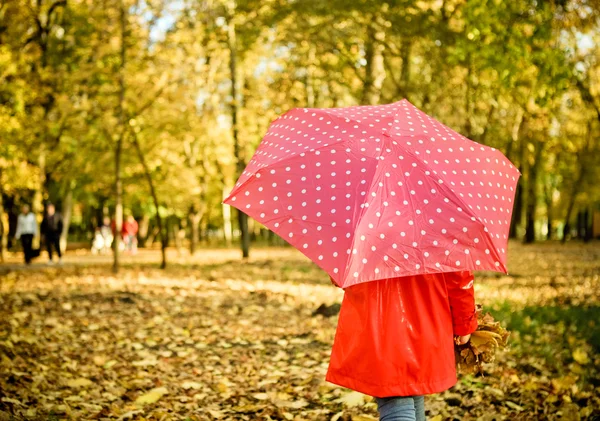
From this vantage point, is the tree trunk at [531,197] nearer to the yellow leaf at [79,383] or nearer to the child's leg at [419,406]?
the yellow leaf at [79,383]

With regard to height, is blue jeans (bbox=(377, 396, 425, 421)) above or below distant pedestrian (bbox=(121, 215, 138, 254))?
below

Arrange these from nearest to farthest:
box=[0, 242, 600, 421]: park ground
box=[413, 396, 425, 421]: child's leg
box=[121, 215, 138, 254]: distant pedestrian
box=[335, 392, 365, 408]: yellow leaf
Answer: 1. box=[413, 396, 425, 421]: child's leg
2. box=[0, 242, 600, 421]: park ground
3. box=[335, 392, 365, 408]: yellow leaf
4. box=[121, 215, 138, 254]: distant pedestrian

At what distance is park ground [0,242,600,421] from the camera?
485 cm

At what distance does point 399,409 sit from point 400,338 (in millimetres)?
381

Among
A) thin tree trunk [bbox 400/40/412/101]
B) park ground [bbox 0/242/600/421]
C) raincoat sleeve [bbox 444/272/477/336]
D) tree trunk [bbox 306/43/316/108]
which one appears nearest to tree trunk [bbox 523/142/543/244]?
tree trunk [bbox 306/43/316/108]

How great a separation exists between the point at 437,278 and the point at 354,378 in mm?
668

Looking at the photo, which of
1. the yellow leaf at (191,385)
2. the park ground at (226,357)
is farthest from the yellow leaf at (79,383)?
the yellow leaf at (191,385)

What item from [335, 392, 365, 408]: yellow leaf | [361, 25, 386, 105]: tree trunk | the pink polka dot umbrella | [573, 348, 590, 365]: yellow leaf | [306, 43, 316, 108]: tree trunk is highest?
[306, 43, 316, 108]: tree trunk

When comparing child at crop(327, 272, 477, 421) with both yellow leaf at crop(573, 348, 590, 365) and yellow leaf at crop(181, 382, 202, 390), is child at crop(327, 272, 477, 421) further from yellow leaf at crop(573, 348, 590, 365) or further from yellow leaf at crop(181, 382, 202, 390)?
yellow leaf at crop(573, 348, 590, 365)

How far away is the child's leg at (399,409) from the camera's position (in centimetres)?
296

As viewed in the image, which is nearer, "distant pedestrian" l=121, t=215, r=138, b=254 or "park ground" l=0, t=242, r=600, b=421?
"park ground" l=0, t=242, r=600, b=421

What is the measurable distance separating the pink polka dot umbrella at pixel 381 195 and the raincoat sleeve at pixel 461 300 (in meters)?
0.15

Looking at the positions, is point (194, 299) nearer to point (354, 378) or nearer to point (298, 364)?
point (298, 364)

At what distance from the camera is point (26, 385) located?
496cm
